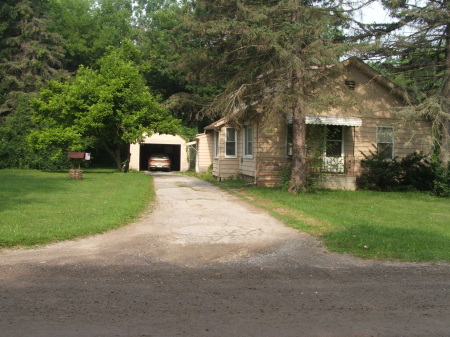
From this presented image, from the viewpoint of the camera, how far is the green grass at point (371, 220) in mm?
7215

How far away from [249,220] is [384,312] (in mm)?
5578

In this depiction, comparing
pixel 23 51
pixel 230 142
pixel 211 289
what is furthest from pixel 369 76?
pixel 23 51

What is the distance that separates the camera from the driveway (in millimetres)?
3980

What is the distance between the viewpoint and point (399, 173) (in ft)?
56.5

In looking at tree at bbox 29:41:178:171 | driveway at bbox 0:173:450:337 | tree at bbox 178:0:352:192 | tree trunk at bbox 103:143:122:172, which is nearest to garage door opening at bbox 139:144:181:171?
tree trunk at bbox 103:143:122:172

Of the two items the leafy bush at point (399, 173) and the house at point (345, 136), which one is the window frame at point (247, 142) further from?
the leafy bush at point (399, 173)

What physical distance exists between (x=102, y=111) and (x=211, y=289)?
19.1 m

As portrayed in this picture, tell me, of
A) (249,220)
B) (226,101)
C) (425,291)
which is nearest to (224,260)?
(425,291)

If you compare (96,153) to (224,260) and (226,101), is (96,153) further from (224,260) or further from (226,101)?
(224,260)

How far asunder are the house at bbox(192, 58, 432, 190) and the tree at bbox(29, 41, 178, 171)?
7030 mm

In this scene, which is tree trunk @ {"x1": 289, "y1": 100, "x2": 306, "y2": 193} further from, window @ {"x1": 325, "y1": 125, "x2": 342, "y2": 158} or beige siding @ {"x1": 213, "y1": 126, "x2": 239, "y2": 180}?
beige siding @ {"x1": 213, "y1": 126, "x2": 239, "y2": 180}

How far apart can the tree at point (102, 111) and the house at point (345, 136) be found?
23.1ft

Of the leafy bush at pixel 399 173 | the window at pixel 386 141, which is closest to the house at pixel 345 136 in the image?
the window at pixel 386 141

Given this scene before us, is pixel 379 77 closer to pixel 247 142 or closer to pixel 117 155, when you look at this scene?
pixel 247 142
